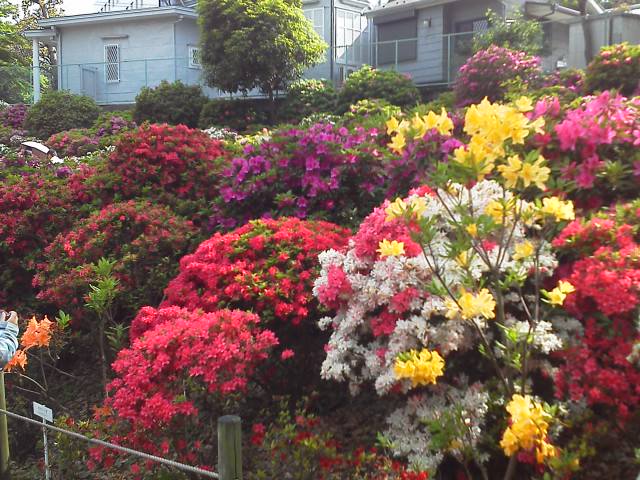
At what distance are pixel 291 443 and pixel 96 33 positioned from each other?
74.2 feet

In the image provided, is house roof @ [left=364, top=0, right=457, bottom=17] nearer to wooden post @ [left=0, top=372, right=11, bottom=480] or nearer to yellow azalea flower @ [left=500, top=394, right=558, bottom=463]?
wooden post @ [left=0, top=372, right=11, bottom=480]

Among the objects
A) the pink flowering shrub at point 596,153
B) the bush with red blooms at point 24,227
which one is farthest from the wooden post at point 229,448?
the bush with red blooms at point 24,227

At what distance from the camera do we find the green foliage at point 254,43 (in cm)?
1636

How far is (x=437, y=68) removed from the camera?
19.7 metres

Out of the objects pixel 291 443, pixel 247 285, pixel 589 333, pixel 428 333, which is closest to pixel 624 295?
pixel 589 333

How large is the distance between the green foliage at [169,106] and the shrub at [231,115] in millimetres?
502

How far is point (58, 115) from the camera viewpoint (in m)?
17.7

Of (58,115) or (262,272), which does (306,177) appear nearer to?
(262,272)

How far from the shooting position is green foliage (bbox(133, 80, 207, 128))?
56.2ft

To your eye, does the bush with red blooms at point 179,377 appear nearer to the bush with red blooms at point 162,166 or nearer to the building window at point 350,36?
the bush with red blooms at point 162,166

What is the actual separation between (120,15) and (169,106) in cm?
708

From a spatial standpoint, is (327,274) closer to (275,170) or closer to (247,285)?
(247,285)

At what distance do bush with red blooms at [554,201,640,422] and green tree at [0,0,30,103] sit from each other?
31.2 meters

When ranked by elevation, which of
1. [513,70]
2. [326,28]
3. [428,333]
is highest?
[326,28]
